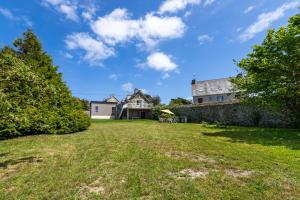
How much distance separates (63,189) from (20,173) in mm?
2118

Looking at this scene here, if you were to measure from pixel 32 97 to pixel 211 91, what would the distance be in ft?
125

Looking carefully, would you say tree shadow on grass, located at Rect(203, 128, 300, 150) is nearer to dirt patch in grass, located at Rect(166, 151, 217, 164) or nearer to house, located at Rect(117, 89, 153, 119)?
dirt patch in grass, located at Rect(166, 151, 217, 164)

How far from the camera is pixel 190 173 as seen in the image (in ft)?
17.1

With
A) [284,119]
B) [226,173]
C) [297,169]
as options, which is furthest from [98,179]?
[284,119]

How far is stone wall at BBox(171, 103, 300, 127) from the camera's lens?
59.5 feet

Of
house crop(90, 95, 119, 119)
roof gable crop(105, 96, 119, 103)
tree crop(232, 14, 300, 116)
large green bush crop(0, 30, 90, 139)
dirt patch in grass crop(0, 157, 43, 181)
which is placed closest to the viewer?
dirt patch in grass crop(0, 157, 43, 181)

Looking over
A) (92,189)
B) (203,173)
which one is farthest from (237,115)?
(92,189)

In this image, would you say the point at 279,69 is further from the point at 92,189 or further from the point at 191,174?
the point at 92,189

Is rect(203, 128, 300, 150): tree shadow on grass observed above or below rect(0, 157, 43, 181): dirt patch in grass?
above

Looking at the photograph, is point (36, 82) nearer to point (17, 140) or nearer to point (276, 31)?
point (17, 140)

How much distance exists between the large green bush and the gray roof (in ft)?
101

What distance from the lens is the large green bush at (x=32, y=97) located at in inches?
240

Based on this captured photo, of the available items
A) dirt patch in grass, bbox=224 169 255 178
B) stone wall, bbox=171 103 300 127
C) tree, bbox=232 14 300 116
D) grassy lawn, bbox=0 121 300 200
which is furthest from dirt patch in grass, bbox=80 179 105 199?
stone wall, bbox=171 103 300 127

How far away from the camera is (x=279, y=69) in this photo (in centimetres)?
1288
